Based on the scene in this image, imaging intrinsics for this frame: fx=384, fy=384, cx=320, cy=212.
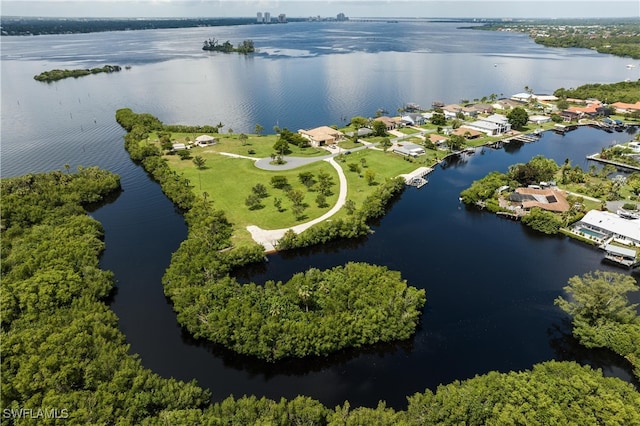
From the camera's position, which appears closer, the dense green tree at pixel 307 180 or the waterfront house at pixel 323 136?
the dense green tree at pixel 307 180

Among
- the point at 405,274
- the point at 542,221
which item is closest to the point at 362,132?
the point at 542,221

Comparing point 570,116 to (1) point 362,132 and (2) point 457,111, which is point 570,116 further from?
(1) point 362,132

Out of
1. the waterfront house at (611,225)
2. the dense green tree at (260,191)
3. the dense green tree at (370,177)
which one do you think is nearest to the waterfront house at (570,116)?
the waterfront house at (611,225)

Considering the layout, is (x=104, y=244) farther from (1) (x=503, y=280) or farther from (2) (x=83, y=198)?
(1) (x=503, y=280)

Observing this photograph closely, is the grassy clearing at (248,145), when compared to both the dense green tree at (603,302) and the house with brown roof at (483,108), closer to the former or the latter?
the dense green tree at (603,302)

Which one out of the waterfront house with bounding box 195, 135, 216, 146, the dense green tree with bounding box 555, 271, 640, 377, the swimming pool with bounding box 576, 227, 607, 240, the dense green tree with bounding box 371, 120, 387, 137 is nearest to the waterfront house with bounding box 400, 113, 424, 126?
the dense green tree with bounding box 371, 120, 387, 137

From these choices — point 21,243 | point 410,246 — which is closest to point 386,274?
point 410,246
